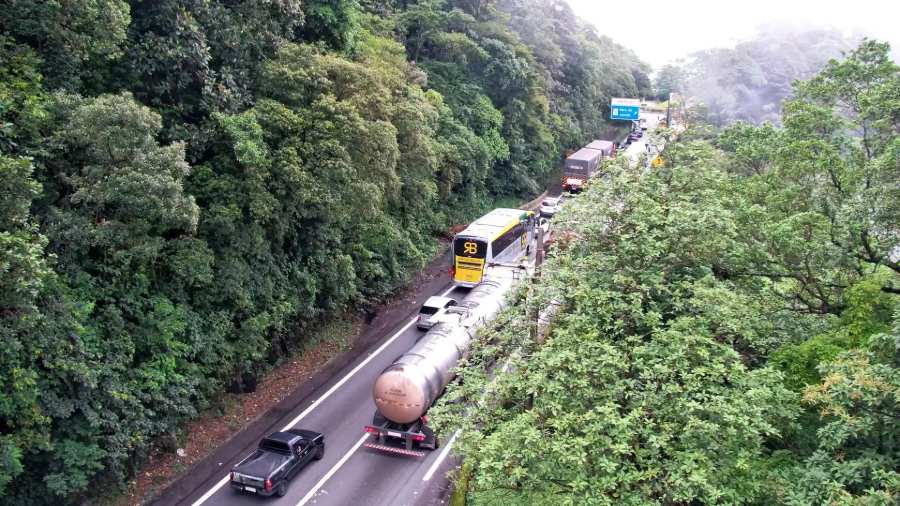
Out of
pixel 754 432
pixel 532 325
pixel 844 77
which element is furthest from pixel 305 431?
pixel 844 77

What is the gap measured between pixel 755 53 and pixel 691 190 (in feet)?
209

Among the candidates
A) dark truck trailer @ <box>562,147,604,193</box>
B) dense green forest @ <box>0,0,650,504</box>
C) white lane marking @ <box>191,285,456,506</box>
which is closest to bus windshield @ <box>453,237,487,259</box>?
dense green forest @ <box>0,0,650,504</box>

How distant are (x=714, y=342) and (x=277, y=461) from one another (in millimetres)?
11044

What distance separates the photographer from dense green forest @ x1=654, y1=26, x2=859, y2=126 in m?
58.8

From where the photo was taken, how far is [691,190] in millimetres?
13734

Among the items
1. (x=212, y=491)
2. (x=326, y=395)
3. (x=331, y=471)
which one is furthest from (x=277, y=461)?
(x=326, y=395)

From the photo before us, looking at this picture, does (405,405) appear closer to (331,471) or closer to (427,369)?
(427,369)

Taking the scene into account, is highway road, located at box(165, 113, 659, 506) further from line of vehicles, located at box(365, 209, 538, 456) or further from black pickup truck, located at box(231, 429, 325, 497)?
line of vehicles, located at box(365, 209, 538, 456)

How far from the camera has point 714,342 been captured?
10.7m

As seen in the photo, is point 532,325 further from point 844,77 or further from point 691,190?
point 844,77

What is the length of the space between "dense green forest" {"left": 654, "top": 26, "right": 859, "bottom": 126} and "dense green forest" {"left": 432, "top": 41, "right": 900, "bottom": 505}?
43169 mm

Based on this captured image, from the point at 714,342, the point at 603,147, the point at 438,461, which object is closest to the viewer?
the point at 714,342

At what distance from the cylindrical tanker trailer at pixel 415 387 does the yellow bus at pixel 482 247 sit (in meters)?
7.64

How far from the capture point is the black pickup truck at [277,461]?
51.2ft
